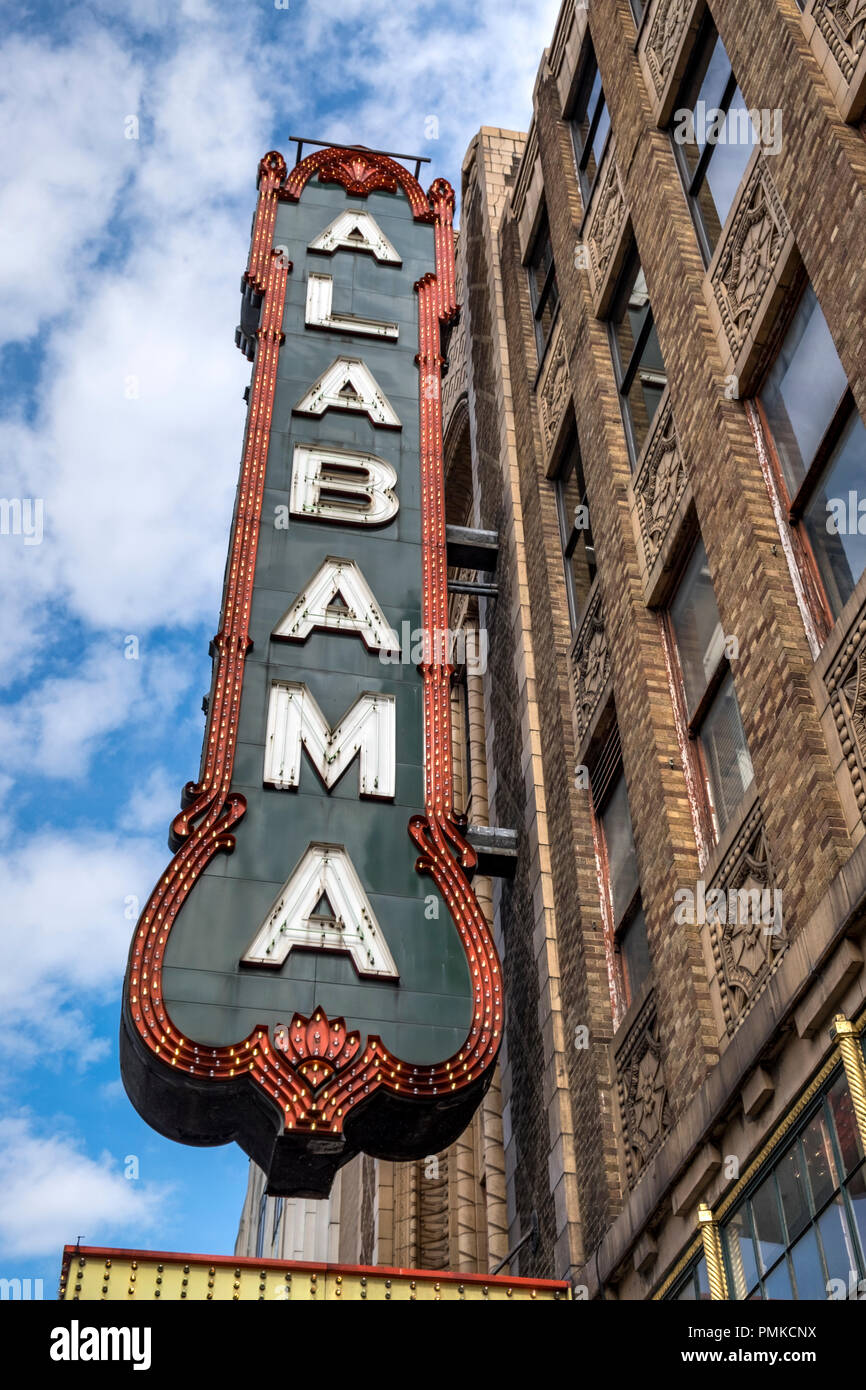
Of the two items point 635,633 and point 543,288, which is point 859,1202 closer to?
point 635,633

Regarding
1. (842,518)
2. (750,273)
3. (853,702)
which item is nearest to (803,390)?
(842,518)

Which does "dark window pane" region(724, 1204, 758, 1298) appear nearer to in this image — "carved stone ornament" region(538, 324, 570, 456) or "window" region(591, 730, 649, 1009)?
"window" region(591, 730, 649, 1009)

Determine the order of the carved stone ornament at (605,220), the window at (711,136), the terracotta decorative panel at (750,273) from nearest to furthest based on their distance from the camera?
the terracotta decorative panel at (750,273) < the window at (711,136) < the carved stone ornament at (605,220)

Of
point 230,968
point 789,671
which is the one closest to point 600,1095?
point 230,968

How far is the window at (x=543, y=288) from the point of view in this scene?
21.0 m

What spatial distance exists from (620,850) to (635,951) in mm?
1240

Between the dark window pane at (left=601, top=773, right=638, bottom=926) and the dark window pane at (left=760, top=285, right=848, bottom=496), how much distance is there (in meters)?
4.36

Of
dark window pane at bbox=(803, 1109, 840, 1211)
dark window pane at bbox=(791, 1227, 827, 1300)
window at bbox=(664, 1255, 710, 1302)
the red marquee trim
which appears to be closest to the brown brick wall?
dark window pane at bbox=(803, 1109, 840, 1211)

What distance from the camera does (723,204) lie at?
14.4 metres

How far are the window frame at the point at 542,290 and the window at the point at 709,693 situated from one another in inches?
295

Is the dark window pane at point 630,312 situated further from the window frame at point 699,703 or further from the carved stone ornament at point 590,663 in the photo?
the window frame at point 699,703

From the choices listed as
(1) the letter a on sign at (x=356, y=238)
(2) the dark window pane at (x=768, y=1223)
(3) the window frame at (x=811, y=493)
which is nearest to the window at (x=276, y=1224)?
(1) the letter a on sign at (x=356, y=238)

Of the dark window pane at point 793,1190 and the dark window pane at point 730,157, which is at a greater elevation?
the dark window pane at point 730,157

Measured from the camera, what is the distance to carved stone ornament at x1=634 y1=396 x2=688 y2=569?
14211 millimetres
